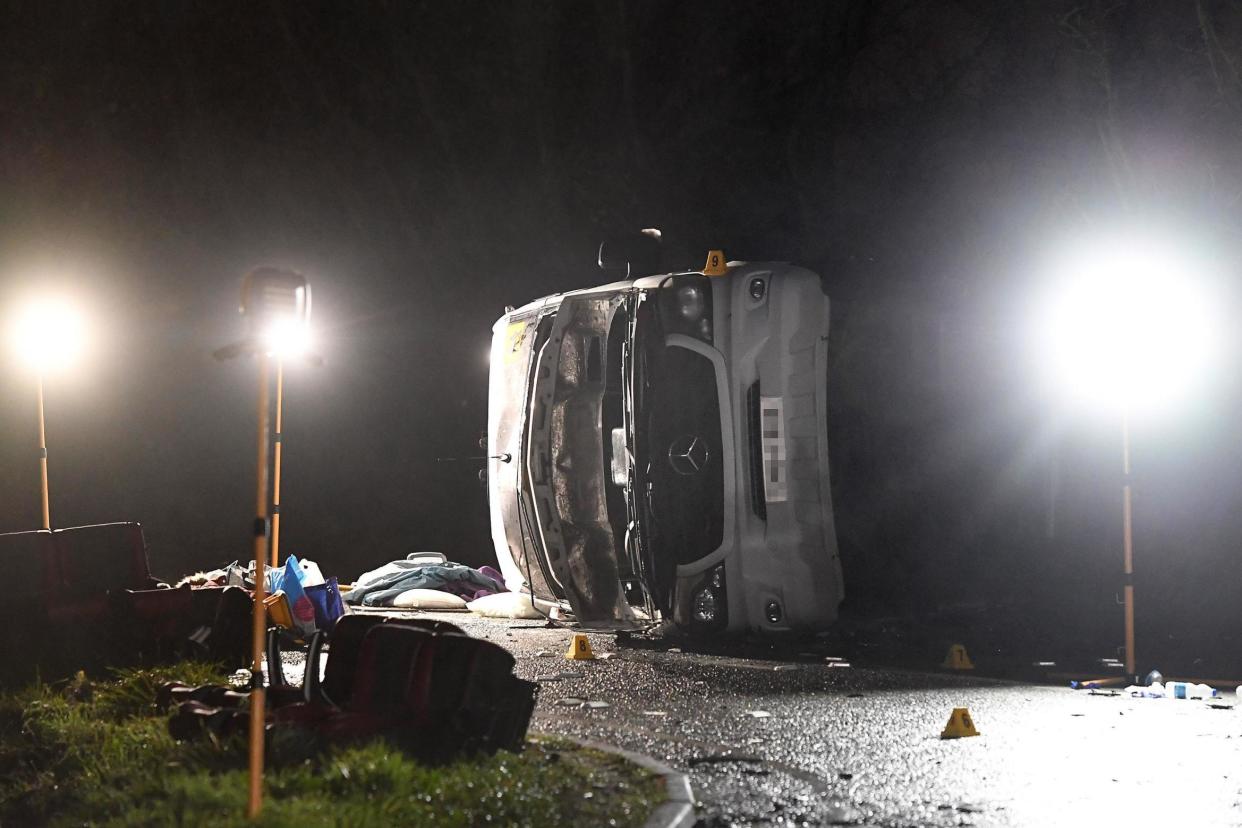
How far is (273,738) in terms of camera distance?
5871 mm

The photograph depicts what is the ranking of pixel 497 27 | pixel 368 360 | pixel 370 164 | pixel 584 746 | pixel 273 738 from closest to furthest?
1. pixel 273 738
2. pixel 584 746
3. pixel 368 360
4. pixel 370 164
5. pixel 497 27

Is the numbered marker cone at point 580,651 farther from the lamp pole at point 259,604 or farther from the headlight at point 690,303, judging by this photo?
the lamp pole at point 259,604

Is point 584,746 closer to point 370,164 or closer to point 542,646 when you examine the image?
point 542,646

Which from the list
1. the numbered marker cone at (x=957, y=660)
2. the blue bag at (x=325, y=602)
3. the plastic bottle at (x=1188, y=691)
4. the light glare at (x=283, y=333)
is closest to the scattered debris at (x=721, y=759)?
the light glare at (x=283, y=333)

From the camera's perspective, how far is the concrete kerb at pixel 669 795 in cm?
511

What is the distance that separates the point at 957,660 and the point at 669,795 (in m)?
4.65

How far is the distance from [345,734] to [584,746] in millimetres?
1190

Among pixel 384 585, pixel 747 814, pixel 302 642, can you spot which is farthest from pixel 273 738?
pixel 384 585

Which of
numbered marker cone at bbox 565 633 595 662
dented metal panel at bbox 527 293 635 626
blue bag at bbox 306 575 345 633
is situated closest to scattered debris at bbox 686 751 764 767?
numbered marker cone at bbox 565 633 595 662

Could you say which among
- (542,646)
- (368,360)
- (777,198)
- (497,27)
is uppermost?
(497,27)

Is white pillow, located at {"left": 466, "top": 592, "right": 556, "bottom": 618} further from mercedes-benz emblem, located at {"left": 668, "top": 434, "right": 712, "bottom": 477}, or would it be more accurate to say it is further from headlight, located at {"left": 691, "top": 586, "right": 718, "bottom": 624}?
mercedes-benz emblem, located at {"left": 668, "top": 434, "right": 712, "bottom": 477}

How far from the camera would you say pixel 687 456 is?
10414 millimetres

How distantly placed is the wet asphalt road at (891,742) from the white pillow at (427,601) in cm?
408

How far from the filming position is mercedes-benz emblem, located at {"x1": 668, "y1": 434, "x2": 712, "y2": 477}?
34.2 ft
